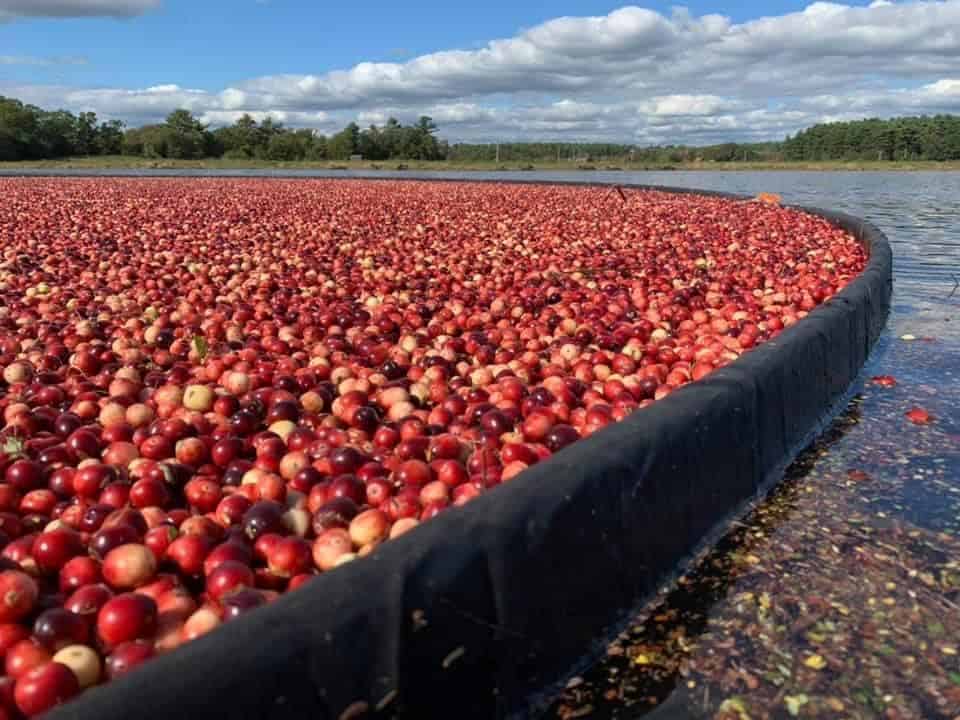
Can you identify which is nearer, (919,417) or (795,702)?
(795,702)

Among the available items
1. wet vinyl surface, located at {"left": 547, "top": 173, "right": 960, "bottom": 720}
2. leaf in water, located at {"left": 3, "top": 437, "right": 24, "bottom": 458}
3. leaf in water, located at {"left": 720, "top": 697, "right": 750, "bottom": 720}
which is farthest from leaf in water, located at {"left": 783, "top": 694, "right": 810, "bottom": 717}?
leaf in water, located at {"left": 3, "top": 437, "right": 24, "bottom": 458}

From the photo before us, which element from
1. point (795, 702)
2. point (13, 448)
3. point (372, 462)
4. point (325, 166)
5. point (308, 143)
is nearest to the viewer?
point (795, 702)

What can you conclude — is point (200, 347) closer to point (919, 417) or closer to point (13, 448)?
point (13, 448)

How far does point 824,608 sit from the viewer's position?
314 cm

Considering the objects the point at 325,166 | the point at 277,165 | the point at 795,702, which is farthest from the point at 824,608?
the point at 277,165

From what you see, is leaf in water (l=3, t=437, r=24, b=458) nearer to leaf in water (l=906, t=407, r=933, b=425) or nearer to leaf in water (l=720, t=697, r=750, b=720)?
leaf in water (l=720, t=697, r=750, b=720)

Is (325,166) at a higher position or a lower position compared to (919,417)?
higher

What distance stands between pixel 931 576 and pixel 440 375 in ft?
10.1

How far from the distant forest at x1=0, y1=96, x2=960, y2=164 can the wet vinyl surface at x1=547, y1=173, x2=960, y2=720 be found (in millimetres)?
92174

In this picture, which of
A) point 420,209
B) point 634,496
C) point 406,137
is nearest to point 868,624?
point 634,496

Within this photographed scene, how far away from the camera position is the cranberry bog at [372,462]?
2.15 m

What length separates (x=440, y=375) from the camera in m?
5.35

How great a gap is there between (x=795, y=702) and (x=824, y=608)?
1.99 feet

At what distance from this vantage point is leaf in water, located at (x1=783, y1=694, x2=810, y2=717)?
8.55 ft
